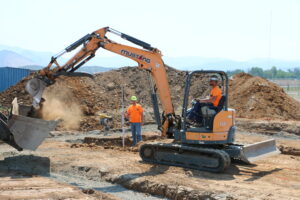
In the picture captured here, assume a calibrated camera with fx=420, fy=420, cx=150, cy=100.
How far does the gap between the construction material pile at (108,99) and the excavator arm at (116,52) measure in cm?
644

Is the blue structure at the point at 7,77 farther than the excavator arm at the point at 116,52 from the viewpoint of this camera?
Yes

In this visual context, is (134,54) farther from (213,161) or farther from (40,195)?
(40,195)

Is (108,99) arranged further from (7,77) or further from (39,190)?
(39,190)

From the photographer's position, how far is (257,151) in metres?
9.82

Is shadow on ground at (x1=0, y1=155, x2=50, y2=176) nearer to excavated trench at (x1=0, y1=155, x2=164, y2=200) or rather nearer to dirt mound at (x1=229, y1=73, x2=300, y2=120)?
excavated trench at (x1=0, y1=155, x2=164, y2=200)

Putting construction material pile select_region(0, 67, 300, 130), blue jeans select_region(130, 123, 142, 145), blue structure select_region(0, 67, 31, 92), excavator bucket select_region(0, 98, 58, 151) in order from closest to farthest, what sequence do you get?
excavator bucket select_region(0, 98, 58, 151), blue jeans select_region(130, 123, 142, 145), construction material pile select_region(0, 67, 300, 130), blue structure select_region(0, 67, 31, 92)

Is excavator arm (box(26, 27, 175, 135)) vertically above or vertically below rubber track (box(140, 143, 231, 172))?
above

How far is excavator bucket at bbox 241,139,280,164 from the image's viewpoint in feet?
30.6

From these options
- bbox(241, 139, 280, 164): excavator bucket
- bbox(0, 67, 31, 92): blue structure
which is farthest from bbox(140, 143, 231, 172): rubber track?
bbox(0, 67, 31, 92): blue structure

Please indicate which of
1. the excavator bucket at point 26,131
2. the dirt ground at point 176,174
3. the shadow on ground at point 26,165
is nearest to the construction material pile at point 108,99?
the dirt ground at point 176,174

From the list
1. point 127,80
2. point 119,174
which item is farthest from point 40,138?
point 127,80

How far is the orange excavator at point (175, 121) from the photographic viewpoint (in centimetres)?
924

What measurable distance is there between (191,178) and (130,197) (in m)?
1.42

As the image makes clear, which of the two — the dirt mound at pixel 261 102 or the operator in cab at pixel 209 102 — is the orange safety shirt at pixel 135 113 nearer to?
the operator in cab at pixel 209 102
